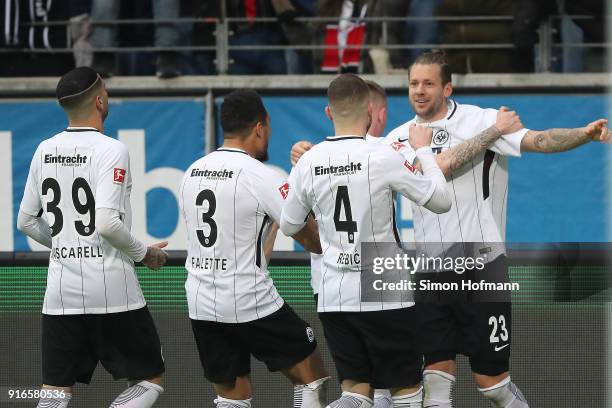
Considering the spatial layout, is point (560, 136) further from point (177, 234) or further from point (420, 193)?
point (177, 234)

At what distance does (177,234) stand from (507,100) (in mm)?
3677

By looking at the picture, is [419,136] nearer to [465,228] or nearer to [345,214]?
[345,214]

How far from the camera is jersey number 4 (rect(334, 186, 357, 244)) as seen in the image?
5828mm

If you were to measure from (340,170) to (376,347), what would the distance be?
3.02 feet

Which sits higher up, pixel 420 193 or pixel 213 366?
pixel 420 193

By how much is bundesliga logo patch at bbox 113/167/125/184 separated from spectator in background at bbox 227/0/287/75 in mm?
6192

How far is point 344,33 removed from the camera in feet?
39.5

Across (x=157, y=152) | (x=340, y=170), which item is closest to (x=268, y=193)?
(x=340, y=170)

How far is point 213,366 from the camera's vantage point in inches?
248

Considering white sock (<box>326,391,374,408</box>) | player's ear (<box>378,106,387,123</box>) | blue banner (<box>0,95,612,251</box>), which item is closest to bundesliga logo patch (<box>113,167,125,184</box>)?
white sock (<box>326,391,374,408</box>)

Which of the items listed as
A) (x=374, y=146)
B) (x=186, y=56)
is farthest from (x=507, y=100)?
(x=374, y=146)

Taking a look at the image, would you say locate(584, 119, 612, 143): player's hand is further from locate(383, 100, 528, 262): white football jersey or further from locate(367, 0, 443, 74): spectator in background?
locate(367, 0, 443, 74): spectator in background

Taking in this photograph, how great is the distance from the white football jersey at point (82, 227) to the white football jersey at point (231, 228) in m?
0.43

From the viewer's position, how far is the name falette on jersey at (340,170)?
5.81 meters
